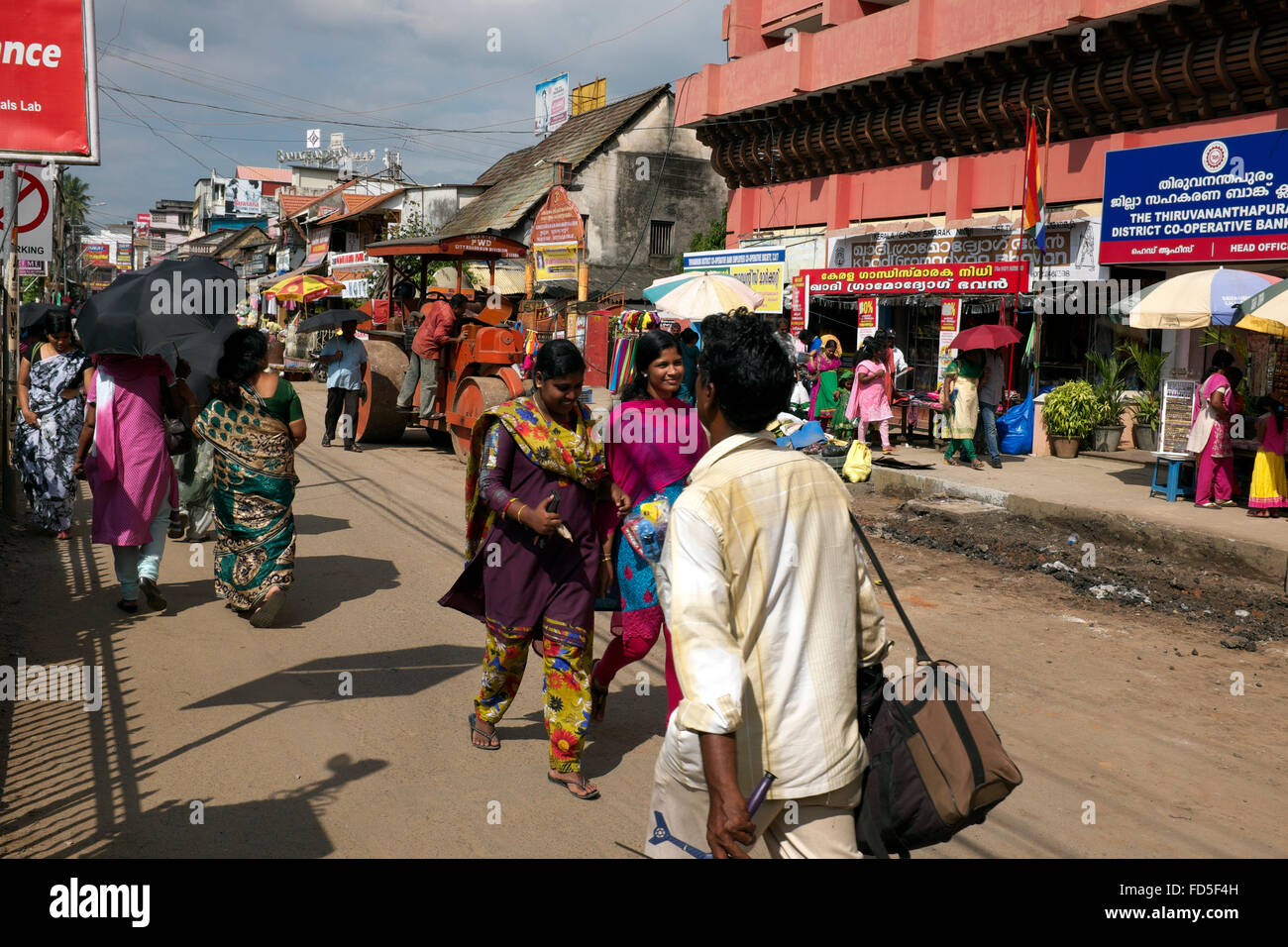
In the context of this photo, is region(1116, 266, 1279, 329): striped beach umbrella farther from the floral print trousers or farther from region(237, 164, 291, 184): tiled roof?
region(237, 164, 291, 184): tiled roof

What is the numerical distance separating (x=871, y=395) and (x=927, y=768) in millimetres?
13472

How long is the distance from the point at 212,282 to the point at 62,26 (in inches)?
73.6

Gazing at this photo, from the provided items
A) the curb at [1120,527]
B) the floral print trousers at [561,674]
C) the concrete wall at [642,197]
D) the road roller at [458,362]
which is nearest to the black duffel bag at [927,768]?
the floral print trousers at [561,674]

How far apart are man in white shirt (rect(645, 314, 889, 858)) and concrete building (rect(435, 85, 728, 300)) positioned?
98.9 ft

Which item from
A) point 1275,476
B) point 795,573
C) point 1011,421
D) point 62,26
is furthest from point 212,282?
point 1011,421

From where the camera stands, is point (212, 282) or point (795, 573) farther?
point (212, 282)

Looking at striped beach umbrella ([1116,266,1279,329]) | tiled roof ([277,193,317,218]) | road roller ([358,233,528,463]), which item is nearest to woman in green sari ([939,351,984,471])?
striped beach umbrella ([1116,266,1279,329])

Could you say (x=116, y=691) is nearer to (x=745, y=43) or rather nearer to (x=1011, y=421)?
(x=1011, y=421)

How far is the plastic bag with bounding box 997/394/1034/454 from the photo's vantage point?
16016 millimetres

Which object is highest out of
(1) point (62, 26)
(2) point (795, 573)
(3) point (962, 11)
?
(3) point (962, 11)

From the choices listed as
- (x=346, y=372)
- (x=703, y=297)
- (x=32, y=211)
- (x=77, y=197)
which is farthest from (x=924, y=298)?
(x=77, y=197)

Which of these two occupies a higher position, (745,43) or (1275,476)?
(745,43)

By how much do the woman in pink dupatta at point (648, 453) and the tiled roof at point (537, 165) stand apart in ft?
91.1

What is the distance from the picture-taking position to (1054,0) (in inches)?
632
